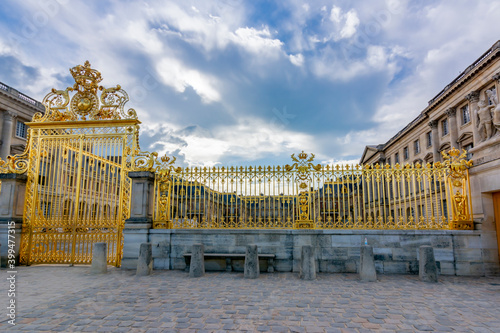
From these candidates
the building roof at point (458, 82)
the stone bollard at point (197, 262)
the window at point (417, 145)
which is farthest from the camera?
the window at point (417, 145)

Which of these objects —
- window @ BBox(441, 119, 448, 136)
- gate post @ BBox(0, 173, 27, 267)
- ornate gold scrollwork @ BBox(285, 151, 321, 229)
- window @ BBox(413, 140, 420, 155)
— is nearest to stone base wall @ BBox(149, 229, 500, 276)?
ornate gold scrollwork @ BBox(285, 151, 321, 229)

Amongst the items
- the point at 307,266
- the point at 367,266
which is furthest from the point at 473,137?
the point at 307,266

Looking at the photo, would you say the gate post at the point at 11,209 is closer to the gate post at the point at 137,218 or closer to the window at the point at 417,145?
the gate post at the point at 137,218

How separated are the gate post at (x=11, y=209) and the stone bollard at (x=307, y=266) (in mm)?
9663

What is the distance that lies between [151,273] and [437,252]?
28.2 ft

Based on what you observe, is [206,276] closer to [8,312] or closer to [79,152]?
[8,312]

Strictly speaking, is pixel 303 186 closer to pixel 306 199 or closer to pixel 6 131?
pixel 306 199

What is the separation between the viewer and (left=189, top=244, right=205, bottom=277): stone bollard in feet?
30.0

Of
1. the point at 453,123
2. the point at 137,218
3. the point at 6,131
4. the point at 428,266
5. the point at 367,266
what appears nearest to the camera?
the point at 428,266

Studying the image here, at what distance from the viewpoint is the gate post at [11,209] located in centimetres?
1088

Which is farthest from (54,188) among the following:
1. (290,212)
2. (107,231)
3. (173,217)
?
(290,212)

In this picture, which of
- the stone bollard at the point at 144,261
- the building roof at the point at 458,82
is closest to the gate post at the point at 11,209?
the stone bollard at the point at 144,261

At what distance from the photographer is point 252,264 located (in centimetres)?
900

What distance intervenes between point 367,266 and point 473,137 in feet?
89.9
